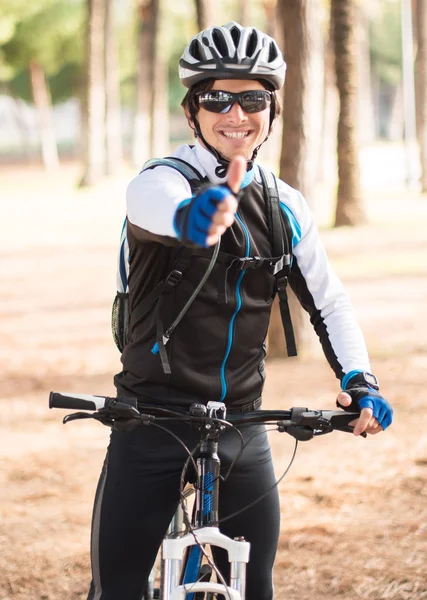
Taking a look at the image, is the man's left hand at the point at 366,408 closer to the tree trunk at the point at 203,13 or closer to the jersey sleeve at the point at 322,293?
the jersey sleeve at the point at 322,293

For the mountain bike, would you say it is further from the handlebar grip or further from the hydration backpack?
the hydration backpack

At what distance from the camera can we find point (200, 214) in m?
2.42

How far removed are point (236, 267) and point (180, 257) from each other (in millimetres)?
169

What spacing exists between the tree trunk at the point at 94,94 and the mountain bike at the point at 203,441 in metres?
32.0

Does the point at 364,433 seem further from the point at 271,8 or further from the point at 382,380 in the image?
the point at 271,8

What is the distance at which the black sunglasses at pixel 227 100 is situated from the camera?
3.04 meters

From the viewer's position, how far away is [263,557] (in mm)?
3258

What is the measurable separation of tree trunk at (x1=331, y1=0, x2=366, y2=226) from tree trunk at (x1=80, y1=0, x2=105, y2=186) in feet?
50.0

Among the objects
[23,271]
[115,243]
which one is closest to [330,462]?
[23,271]

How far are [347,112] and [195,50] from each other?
56.2 feet

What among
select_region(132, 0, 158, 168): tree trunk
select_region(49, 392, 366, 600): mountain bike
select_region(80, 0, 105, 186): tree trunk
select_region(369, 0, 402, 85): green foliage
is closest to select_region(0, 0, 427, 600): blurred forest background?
select_region(80, 0, 105, 186): tree trunk

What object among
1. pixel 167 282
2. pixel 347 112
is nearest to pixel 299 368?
pixel 167 282

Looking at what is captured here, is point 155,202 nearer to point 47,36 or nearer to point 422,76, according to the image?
point 422,76

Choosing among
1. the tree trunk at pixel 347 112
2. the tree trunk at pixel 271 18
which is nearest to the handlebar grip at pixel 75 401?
the tree trunk at pixel 347 112
